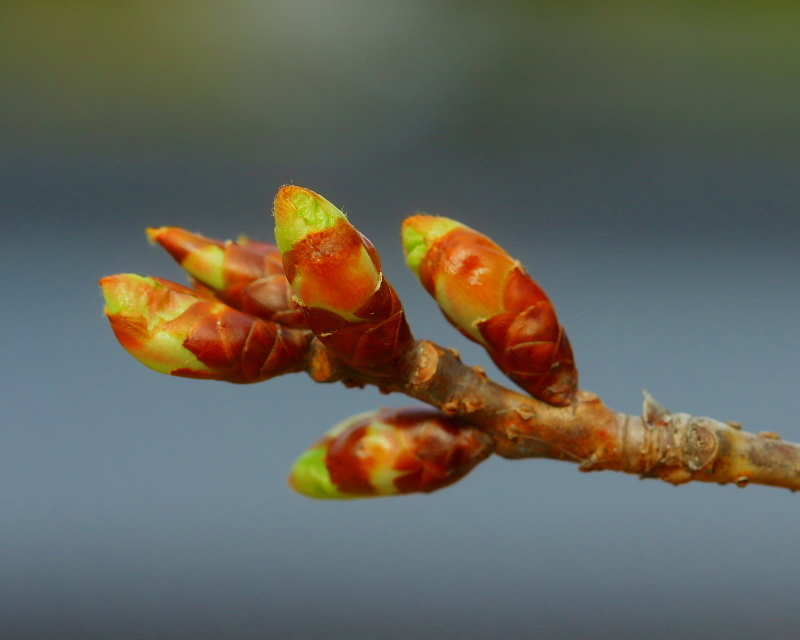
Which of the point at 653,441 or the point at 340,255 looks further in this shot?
the point at 653,441

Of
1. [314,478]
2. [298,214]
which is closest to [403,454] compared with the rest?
[314,478]

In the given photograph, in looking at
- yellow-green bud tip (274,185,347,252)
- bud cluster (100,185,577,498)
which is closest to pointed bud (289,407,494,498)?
bud cluster (100,185,577,498)

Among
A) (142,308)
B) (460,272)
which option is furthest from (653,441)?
(142,308)

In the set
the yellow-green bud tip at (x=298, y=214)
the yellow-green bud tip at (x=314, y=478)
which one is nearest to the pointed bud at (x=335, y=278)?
the yellow-green bud tip at (x=298, y=214)

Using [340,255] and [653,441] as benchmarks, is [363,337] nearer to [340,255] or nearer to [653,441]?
[340,255]

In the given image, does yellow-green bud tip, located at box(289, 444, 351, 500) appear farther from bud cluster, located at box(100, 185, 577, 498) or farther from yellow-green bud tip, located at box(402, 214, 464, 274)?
yellow-green bud tip, located at box(402, 214, 464, 274)

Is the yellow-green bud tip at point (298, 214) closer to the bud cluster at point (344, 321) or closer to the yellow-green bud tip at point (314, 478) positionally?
the bud cluster at point (344, 321)
